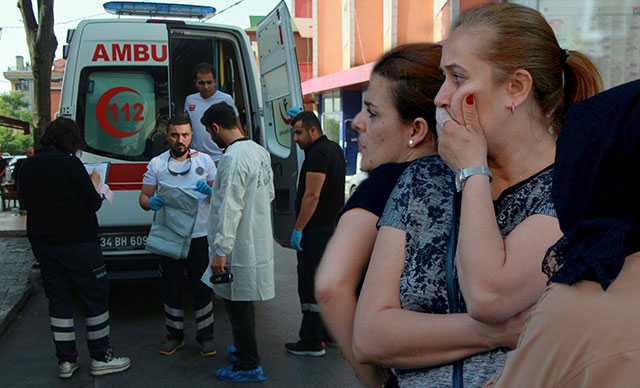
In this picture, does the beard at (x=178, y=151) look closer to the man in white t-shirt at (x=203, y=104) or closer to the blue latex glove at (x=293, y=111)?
the blue latex glove at (x=293, y=111)

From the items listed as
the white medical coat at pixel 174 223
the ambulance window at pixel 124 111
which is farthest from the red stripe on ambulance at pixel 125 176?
the white medical coat at pixel 174 223

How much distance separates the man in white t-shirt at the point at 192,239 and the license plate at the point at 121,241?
24.1 inches

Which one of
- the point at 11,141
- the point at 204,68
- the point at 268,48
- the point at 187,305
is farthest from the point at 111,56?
the point at 11,141

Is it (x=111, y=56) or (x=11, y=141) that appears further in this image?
(x=11, y=141)

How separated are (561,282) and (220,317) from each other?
215 inches

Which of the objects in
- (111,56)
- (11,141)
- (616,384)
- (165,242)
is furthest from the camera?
(11,141)

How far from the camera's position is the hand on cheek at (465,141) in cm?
130

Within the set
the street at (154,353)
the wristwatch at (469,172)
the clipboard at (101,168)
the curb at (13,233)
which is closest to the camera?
the wristwatch at (469,172)

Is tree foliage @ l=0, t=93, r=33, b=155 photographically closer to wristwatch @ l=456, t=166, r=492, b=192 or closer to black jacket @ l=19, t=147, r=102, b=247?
black jacket @ l=19, t=147, r=102, b=247

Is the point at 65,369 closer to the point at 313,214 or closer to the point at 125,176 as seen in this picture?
the point at 125,176

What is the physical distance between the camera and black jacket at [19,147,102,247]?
418 cm

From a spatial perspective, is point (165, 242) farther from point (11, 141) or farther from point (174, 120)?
point (11, 141)

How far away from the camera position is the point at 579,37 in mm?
5145

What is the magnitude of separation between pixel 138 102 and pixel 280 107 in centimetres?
142
